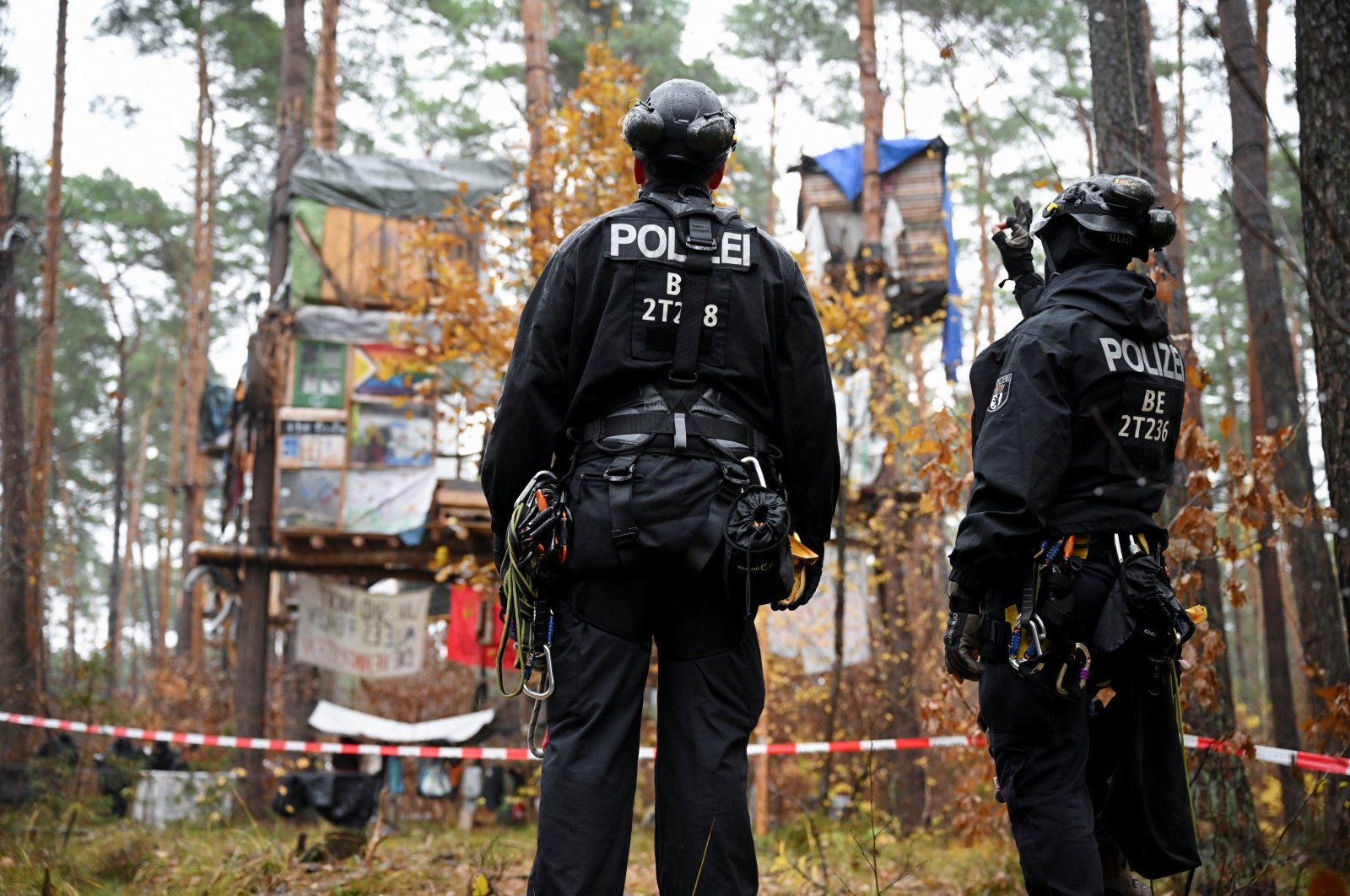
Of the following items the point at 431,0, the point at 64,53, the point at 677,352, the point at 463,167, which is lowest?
the point at 677,352

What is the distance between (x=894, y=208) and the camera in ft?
53.5

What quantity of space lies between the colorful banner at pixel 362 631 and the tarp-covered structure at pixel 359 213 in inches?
148

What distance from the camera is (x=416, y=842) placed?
378 inches

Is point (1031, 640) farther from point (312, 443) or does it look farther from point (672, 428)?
point (312, 443)

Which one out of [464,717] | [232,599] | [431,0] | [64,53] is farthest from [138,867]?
[431,0]

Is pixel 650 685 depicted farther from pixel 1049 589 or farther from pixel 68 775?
pixel 1049 589

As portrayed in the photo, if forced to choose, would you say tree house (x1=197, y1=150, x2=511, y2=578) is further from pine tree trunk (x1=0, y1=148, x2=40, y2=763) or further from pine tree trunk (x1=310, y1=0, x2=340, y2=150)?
pine tree trunk (x1=310, y1=0, x2=340, y2=150)

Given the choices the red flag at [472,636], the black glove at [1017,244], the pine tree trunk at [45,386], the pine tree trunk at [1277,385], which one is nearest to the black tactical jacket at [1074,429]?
the black glove at [1017,244]

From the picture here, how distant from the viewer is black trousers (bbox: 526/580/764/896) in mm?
2990

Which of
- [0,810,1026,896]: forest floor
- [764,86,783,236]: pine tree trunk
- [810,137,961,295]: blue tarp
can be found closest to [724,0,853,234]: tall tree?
[764,86,783,236]: pine tree trunk

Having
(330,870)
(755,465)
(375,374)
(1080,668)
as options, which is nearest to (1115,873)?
(1080,668)

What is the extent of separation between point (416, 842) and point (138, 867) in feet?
13.3

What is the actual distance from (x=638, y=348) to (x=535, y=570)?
0.64 m

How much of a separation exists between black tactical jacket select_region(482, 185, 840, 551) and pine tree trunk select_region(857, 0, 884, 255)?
10.7m
